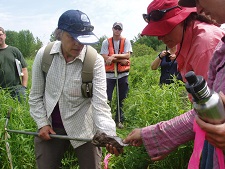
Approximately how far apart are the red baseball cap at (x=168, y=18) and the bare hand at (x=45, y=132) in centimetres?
114

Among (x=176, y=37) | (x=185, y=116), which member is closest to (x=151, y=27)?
(x=176, y=37)

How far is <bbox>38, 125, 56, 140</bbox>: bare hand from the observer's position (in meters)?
2.57

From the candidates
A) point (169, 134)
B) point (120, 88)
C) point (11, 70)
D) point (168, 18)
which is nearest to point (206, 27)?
point (168, 18)

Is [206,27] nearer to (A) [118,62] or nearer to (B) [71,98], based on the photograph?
(B) [71,98]

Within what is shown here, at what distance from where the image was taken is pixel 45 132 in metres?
2.57

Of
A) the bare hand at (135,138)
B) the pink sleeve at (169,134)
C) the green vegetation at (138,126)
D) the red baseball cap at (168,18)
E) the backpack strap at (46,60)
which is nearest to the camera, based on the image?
the pink sleeve at (169,134)

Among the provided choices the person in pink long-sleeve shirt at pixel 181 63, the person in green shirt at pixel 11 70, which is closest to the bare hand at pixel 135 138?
the person in pink long-sleeve shirt at pixel 181 63

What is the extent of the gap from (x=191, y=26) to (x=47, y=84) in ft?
4.06

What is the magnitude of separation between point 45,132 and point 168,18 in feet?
4.29

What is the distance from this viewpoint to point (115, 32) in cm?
599

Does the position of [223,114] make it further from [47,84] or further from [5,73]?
[5,73]

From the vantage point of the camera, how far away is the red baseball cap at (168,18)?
1.98m

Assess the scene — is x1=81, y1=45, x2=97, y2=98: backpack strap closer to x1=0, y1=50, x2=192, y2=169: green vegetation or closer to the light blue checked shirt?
the light blue checked shirt

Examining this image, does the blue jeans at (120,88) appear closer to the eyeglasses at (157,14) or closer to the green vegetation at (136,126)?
the green vegetation at (136,126)
